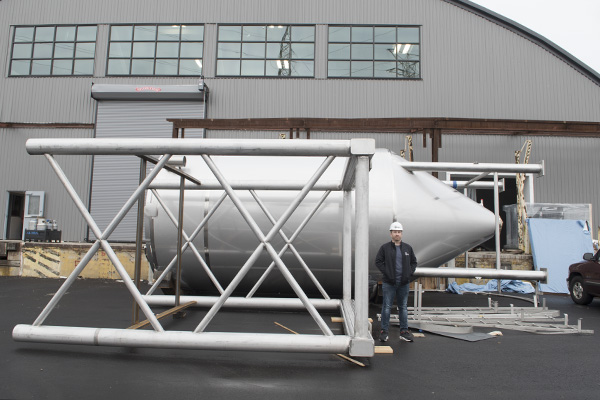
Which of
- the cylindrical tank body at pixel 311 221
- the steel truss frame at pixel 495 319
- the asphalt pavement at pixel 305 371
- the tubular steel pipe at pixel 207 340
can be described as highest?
the cylindrical tank body at pixel 311 221

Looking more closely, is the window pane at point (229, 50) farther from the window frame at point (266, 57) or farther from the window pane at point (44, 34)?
the window pane at point (44, 34)

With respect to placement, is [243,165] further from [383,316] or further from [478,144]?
[478,144]

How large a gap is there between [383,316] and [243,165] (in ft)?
11.6

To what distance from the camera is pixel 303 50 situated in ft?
59.9

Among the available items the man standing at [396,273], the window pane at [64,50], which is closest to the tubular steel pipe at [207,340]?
the man standing at [396,273]

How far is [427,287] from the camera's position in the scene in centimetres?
1083

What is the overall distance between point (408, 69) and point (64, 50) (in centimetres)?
1635

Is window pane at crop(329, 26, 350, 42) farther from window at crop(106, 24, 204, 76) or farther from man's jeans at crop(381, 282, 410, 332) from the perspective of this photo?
man's jeans at crop(381, 282, 410, 332)

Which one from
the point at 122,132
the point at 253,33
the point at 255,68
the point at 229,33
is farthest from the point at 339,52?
the point at 122,132

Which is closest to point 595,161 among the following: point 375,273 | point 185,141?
point 375,273

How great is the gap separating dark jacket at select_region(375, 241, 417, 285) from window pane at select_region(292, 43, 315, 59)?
1453 centimetres

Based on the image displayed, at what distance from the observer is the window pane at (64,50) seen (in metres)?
19.2

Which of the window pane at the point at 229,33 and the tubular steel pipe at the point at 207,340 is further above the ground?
the window pane at the point at 229,33

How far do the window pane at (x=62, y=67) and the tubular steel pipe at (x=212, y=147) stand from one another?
17973 mm
